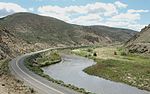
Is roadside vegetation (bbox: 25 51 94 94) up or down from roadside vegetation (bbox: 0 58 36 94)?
down

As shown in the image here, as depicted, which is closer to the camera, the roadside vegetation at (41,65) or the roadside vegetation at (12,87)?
the roadside vegetation at (12,87)

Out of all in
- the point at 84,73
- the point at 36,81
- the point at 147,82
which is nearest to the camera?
the point at 36,81

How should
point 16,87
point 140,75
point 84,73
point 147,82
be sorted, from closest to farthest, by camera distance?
point 16,87 → point 147,82 → point 140,75 → point 84,73

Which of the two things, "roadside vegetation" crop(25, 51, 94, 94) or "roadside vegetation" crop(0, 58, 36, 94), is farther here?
"roadside vegetation" crop(25, 51, 94, 94)

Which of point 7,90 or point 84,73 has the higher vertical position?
point 7,90

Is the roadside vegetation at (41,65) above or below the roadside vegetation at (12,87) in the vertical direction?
below

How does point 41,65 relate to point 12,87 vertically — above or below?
below

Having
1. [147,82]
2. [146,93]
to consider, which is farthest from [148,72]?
[146,93]

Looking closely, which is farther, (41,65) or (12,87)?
(41,65)

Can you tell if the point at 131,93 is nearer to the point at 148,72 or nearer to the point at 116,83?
the point at 116,83

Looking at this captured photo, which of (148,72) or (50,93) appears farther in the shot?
(148,72)
